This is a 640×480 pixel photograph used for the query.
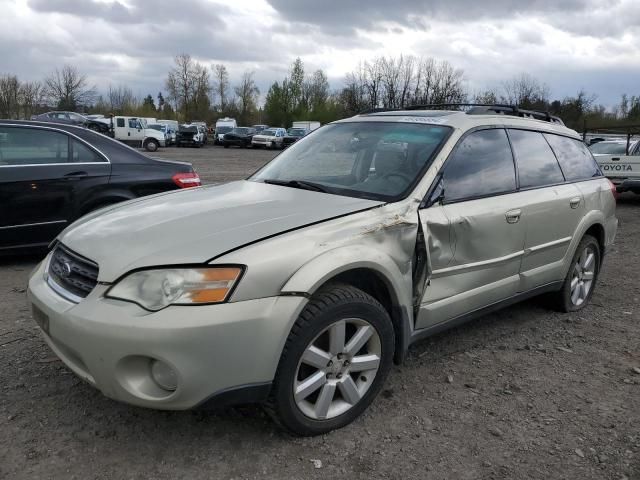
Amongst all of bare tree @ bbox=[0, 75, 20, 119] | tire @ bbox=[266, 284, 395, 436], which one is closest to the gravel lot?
tire @ bbox=[266, 284, 395, 436]

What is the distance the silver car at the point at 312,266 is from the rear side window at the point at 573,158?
25 cm

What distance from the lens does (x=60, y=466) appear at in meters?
2.40

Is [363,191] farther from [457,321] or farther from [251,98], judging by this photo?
[251,98]

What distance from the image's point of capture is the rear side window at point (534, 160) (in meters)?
3.91

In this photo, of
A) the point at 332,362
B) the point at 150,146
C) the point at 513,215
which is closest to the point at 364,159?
the point at 513,215

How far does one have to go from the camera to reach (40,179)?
17.3ft

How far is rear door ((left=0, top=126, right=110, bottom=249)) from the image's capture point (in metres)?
→ 5.16

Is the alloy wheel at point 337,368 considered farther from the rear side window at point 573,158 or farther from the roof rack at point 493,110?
the rear side window at point 573,158

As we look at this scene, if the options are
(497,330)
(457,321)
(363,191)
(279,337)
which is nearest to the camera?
(279,337)

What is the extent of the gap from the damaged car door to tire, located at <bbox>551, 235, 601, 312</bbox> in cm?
96

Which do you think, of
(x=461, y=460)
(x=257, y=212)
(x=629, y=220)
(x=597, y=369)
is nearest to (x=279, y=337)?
(x=257, y=212)

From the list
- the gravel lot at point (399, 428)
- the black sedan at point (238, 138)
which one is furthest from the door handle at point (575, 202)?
the black sedan at point (238, 138)

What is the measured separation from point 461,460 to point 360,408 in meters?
0.55

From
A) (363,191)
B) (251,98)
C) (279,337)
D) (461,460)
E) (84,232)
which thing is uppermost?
(251,98)
